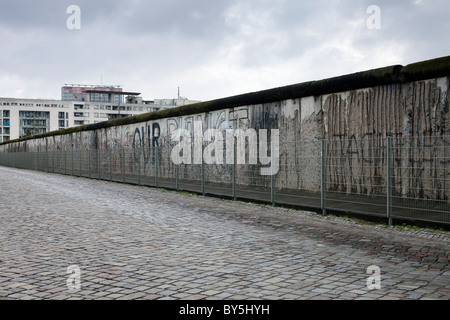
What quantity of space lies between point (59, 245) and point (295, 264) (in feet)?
10.2

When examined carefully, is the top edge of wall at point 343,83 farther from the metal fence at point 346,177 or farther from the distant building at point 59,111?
the distant building at point 59,111

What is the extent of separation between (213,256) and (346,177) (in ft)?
16.8

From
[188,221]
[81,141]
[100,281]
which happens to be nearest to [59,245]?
[100,281]

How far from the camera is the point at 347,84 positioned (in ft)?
36.5

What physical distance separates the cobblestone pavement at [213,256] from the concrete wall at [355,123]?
151 cm

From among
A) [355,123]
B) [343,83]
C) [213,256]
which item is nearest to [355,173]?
[355,123]

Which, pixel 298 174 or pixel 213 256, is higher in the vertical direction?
pixel 298 174

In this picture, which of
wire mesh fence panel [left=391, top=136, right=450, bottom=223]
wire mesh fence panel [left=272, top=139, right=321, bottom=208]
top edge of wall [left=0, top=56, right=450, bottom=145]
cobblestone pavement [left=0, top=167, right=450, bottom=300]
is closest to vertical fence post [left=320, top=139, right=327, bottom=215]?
cobblestone pavement [left=0, top=167, right=450, bottom=300]

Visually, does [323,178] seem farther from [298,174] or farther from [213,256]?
[213,256]

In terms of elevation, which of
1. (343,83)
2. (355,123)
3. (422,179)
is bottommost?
(422,179)

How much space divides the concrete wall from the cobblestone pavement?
151cm

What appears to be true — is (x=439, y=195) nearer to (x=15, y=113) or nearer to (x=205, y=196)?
(x=205, y=196)

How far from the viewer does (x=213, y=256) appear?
5.70m

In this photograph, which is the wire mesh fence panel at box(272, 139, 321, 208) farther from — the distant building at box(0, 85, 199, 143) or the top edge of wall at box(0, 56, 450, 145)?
the distant building at box(0, 85, 199, 143)
